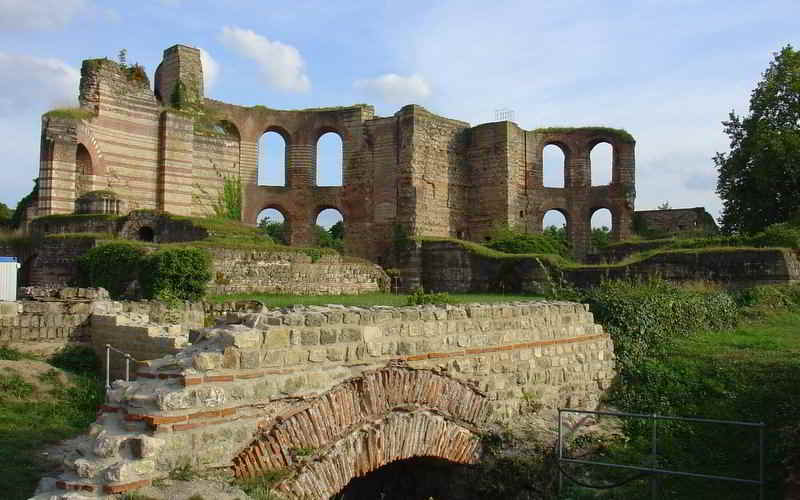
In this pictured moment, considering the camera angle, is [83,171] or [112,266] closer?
[112,266]

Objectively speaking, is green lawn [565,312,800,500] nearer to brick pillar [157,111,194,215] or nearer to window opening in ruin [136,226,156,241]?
window opening in ruin [136,226,156,241]

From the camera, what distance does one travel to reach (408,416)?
23.2ft

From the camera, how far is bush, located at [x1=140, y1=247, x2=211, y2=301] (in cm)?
1656

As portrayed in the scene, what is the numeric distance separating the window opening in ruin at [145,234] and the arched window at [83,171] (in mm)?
4160

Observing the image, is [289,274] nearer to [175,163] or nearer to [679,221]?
[175,163]

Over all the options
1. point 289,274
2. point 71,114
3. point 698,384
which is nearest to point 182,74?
point 71,114

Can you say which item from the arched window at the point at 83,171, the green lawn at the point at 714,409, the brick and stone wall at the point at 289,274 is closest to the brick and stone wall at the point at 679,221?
the brick and stone wall at the point at 289,274

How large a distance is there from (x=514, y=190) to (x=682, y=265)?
13383 mm

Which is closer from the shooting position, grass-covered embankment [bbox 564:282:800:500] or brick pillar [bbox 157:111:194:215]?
grass-covered embankment [bbox 564:282:800:500]

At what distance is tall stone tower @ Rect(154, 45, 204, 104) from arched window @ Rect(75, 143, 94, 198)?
213 inches

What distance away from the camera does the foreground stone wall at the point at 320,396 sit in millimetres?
5133

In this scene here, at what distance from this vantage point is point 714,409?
385 inches

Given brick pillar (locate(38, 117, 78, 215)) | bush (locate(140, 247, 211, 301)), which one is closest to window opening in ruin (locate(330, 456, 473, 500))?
bush (locate(140, 247, 211, 301))

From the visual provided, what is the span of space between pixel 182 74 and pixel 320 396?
2662cm
